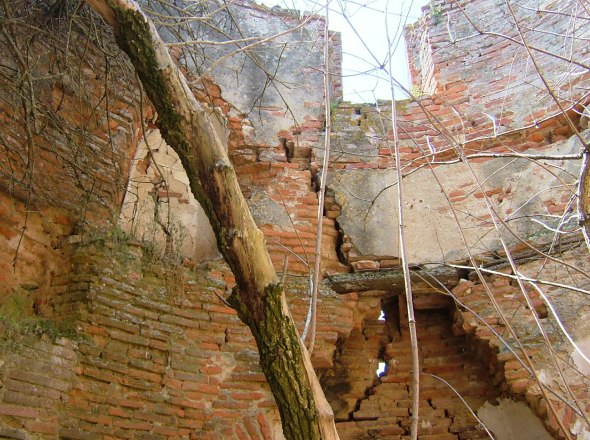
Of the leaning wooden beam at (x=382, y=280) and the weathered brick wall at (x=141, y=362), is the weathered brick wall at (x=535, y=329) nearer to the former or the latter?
the leaning wooden beam at (x=382, y=280)

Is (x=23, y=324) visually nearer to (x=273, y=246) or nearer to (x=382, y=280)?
(x=273, y=246)

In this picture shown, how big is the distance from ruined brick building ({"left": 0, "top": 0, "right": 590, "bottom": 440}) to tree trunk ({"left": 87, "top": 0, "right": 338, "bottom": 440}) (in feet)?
3.71

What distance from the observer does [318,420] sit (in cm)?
202

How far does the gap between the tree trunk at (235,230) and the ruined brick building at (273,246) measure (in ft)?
3.71

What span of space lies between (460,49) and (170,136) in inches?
189

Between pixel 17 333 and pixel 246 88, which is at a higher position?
pixel 246 88

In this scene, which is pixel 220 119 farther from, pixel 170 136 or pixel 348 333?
pixel 170 136

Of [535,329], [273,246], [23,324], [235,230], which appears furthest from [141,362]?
[535,329]

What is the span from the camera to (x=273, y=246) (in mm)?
5273

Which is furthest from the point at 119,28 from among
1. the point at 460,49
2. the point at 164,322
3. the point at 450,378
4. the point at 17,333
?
the point at 460,49

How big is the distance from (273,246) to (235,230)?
9.85ft

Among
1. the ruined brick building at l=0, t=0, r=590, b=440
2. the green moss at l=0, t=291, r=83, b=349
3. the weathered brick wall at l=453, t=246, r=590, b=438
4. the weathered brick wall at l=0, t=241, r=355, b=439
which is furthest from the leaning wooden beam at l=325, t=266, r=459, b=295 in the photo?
the green moss at l=0, t=291, r=83, b=349

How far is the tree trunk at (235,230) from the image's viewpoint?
6.80ft

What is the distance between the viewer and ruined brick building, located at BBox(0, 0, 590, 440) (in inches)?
Result: 165
